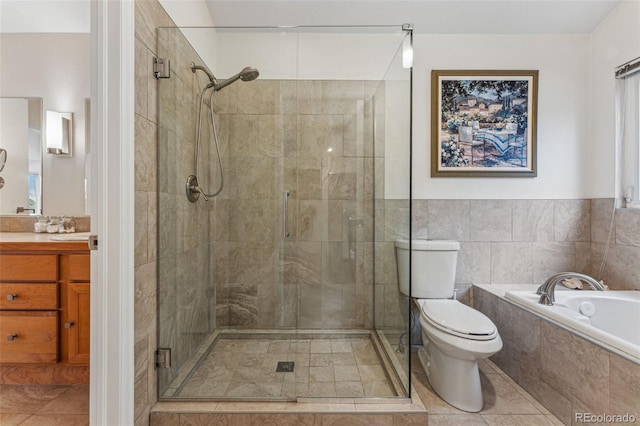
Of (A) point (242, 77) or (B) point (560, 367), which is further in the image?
(A) point (242, 77)

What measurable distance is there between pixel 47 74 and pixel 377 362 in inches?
115

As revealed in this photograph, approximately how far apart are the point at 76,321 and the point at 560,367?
252 centimetres

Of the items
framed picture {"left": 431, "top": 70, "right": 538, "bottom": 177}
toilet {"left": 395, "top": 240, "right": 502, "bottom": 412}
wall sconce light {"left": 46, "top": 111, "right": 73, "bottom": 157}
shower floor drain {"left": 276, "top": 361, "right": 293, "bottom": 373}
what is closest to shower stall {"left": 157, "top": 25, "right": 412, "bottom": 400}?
shower floor drain {"left": 276, "top": 361, "right": 293, "bottom": 373}

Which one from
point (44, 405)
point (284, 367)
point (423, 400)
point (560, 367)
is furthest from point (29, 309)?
point (560, 367)

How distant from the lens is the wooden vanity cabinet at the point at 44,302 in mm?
1732

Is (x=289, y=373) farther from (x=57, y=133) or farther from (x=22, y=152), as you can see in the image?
(x=22, y=152)

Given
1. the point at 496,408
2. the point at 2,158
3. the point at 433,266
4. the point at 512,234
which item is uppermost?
the point at 2,158

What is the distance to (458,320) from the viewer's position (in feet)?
→ 5.63

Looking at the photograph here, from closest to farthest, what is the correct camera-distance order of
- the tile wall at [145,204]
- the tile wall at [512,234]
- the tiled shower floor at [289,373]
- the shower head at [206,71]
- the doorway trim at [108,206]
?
the doorway trim at [108,206] < the tile wall at [145,204] < the tiled shower floor at [289,373] < the shower head at [206,71] < the tile wall at [512,234]

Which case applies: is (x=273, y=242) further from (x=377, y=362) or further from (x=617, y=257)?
(x=617, y=257)

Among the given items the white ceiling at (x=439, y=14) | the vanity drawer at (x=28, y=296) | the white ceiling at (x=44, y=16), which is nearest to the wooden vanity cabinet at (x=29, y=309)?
the vanity drawer at (x=28, y=296)

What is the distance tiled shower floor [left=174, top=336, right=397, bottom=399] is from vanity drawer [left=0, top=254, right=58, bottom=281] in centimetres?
96

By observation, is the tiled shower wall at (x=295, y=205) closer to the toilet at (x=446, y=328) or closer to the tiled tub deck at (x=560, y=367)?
the toilet at (x=446, y=328)

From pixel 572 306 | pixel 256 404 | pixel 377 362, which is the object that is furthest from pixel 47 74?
pixel 572 306
